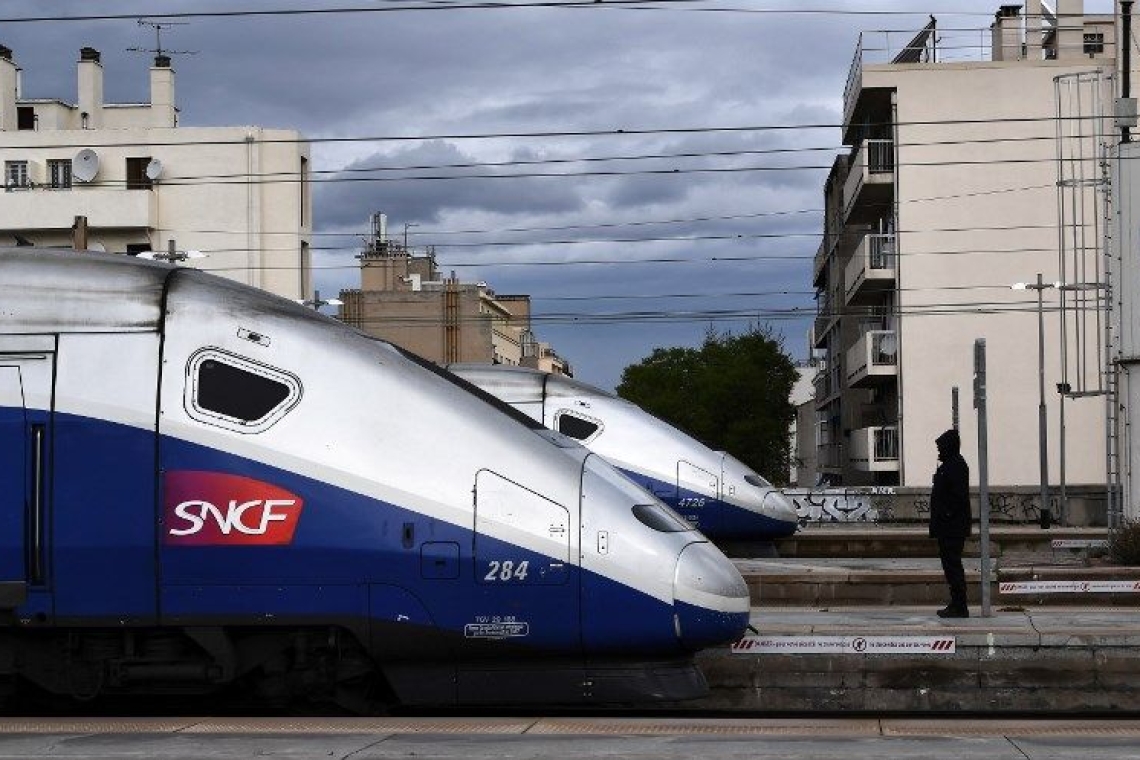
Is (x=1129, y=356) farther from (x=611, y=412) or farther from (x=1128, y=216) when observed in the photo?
(x=611, y=412)

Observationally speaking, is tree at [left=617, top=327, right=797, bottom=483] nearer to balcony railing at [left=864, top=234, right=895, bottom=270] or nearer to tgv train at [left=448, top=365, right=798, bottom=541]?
balcony railing at [left=864, top=234, right=895, bottom=270]

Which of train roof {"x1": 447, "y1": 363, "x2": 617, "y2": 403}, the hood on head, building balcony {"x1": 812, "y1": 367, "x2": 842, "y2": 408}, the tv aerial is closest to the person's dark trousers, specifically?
the hood on head

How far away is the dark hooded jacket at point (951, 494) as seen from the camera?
19203 millimetres

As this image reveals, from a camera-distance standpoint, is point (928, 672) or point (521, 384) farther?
point (521, 384)

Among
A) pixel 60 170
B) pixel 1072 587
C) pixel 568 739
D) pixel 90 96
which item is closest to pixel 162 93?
pixel 90 96

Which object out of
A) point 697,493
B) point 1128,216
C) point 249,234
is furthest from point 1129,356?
point 249,234

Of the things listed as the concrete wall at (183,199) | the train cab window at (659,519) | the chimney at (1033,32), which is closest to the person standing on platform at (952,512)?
the train cab window at (659,519)

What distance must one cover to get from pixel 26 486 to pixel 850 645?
6.77 m

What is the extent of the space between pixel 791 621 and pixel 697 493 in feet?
22.4

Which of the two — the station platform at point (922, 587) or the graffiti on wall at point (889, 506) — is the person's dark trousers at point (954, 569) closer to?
the station platform at point (922, 587)

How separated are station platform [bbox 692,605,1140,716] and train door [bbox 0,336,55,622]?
5521 mm

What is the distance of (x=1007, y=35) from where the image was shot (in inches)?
2630

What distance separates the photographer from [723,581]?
13.3m

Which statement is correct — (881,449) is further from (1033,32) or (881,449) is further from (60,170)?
(60,170)
